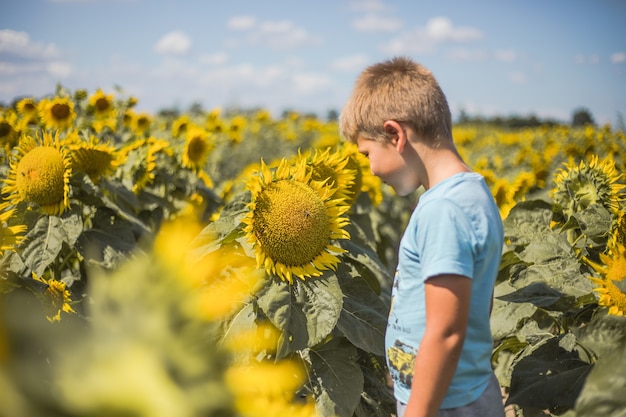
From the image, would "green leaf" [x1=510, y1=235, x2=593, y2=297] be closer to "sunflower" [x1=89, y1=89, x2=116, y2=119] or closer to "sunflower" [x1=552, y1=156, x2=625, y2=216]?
"sunflower" [x1=552, y1=156, x2=625, y2=216]

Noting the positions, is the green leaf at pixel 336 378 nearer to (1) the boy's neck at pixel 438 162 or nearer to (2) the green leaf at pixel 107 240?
(1) the boy's neck at pixel 438 162

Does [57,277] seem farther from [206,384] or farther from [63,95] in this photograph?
[206,384]

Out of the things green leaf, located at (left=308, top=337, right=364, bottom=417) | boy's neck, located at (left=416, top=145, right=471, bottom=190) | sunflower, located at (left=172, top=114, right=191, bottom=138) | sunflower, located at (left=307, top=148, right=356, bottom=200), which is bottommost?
green leaf, located at (left=308, top=337, right=364, bottom=417)

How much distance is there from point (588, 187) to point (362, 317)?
3.62 ft

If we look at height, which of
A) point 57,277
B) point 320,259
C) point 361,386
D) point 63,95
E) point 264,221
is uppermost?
point 63,95

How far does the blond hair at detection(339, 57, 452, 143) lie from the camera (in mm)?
1444

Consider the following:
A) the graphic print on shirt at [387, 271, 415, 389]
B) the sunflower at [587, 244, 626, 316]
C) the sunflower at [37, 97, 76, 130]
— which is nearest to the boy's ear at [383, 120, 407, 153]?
the graphic print on shirt at [387, 271, 415, 389]

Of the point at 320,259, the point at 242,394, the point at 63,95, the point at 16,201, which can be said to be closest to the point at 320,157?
the point at 320,259

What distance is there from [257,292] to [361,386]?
46cm

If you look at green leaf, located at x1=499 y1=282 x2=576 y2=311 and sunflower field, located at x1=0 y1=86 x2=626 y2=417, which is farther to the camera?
green leaf, located at x1=499 y1=282 x2=576 y2=311

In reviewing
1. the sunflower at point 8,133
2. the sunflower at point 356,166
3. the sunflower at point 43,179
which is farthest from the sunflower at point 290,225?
the sunflower at point 8,133

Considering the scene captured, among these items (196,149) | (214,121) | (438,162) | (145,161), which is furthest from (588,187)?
(214,121)

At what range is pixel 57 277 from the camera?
2666mm

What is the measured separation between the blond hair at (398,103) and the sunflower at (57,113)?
3.03m
